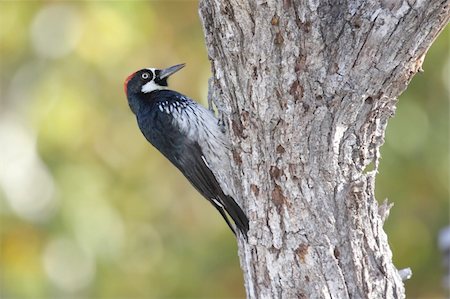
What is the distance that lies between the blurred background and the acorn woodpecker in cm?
366

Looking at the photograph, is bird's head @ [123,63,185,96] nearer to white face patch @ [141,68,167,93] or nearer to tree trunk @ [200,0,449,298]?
white face patch @ [141,68,167,93]

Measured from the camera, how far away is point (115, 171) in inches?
464

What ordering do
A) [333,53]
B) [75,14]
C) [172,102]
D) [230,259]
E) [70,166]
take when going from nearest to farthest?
[333,53] < [172,102] < [75,14] < [70,166] < [230,259]

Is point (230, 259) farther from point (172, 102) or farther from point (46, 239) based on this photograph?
point (172, 102)

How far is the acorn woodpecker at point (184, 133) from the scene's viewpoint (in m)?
5.49

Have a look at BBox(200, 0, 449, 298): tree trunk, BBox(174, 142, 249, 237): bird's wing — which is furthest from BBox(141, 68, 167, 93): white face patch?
BBox(200, 0, 449, 298): tree trunk

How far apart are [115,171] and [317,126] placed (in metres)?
7.45

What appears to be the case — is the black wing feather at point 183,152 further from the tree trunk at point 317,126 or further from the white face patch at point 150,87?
the tree trunk at point 317,126

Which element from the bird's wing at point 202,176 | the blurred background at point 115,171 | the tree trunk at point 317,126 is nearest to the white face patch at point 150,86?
the bird's wing at point 202,176

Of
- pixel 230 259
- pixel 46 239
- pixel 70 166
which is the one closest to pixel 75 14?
pixel 70 166

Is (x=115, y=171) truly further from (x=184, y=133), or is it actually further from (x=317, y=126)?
(x=317, y=126)

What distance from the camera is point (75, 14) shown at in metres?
10.1

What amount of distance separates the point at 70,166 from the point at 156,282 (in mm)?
2207

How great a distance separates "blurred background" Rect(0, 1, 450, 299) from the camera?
33.7ft
